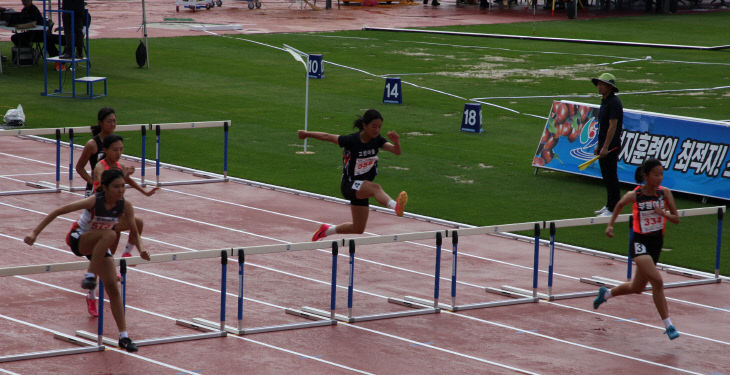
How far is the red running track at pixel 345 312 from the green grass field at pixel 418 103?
186 cm

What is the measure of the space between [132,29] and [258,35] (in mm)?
5696

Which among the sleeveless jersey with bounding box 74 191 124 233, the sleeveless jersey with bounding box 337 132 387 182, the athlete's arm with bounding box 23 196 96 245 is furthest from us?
the sleeveless jersey with bounding box 337 132 387 182

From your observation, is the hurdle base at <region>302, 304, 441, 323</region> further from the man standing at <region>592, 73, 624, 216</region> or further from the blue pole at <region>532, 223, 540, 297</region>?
the man standing at <region>592, 73, 624, 216</region>

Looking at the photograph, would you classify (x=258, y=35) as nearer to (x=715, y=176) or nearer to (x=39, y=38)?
(x=39, y=38)

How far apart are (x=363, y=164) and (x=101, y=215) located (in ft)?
11.9

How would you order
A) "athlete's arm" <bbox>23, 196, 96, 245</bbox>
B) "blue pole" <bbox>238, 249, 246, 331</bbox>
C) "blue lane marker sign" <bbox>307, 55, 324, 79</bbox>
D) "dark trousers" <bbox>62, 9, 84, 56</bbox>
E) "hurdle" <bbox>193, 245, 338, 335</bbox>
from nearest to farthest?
1. "athlete's arm" <bbox>23, 196, 96, 245</bbox>
2. "blue pole" <bbox>238, 249, 246, 331</bbox>
3. "hurdle" <bbox>193, 245, 338, 335</bbox>
4. "blue lane marker sign" <bbox>307, 55, 324, 79</bbox>
5. "dark trousers" <bbox>62, 9, 84, 56</bbox>

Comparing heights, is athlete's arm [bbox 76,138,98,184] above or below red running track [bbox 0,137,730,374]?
above

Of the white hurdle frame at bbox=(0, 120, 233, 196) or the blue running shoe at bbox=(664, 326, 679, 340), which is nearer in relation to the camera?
the blue running shoe at bbox=(664, 326, 679, 340)

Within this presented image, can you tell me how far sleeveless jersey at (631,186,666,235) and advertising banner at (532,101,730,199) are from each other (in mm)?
6760

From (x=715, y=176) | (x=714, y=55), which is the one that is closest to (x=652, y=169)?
(x=715, y=176)

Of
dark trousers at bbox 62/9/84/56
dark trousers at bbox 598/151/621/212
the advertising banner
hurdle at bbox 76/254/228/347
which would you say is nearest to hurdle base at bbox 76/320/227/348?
hurdle at bbox 76/254/228/347

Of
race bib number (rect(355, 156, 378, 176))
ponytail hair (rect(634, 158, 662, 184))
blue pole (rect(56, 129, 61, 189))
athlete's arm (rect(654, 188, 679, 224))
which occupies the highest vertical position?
ponytail hair (rect(634, 158, 662, 184))

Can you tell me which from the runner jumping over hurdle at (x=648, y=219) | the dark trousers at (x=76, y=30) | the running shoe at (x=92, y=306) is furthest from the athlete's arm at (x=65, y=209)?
the dark trousers at (x=76, y=30)

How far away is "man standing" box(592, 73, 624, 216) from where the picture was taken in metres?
16.5
